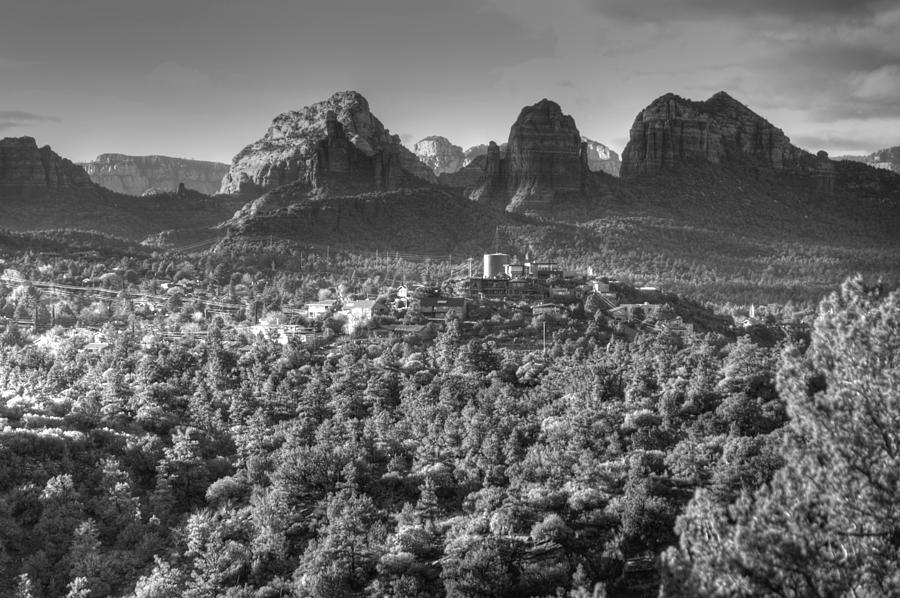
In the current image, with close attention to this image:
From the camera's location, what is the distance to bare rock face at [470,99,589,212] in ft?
462

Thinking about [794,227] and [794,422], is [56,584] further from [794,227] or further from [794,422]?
[794,227]

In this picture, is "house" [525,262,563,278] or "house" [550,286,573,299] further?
"house" [525,262,563,278]

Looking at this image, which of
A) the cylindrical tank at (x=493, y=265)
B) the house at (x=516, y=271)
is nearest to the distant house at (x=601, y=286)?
the house at (x=516, y=271)

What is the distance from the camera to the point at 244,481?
34.4 m

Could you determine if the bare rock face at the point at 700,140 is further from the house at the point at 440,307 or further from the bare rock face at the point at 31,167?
the house at the point at 440,307

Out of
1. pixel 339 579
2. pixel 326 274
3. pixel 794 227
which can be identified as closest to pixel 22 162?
pixel 326 274

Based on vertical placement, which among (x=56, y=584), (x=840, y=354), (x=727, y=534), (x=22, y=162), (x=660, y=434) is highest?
(x=22, y=162)

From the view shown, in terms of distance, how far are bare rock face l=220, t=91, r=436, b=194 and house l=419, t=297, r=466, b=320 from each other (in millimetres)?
72455

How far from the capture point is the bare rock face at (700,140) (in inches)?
5842

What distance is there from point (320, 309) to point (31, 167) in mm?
94233

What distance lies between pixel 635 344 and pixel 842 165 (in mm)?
123955

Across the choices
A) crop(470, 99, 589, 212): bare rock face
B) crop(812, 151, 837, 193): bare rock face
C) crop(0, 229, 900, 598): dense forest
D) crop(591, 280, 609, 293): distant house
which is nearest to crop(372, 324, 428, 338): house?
crop(0, 229, 900, 598): dense forest

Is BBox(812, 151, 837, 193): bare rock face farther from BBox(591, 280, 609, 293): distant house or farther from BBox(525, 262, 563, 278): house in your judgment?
BBox(591, 280, 609, 293): distant house

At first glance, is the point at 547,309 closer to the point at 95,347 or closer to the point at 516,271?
the point at 516,271
